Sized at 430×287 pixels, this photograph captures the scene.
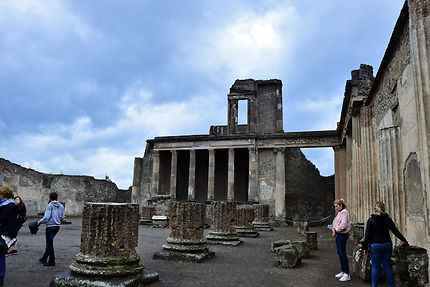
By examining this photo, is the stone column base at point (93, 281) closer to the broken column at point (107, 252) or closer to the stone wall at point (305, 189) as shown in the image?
the broken column at point (107, 252)

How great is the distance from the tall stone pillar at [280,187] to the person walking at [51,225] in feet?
54.1

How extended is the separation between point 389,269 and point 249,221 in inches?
334

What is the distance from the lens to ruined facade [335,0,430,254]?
5277mm

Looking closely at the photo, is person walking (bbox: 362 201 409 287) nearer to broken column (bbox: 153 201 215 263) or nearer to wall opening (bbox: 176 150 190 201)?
broken column (bbox: 153 201 215 263)

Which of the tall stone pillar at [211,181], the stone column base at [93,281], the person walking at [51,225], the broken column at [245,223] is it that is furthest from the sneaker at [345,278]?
the tall stone pillar at [211,181]

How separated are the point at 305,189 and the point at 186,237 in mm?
21248

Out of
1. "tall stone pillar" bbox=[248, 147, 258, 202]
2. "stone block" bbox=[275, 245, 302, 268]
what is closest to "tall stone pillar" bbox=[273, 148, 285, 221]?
"tall stone pillar" bbox=[248, 147, 258, 202]

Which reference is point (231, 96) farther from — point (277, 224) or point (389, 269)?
point (389, 269)

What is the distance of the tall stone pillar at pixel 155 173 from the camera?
947 inches

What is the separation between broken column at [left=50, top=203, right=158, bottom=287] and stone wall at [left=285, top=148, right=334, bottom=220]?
22.5 meters

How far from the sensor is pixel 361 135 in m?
11.9

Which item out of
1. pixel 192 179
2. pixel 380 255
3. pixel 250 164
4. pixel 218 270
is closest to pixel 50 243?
pixel 218 270

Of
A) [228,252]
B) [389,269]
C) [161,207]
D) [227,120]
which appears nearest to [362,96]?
[228,252]

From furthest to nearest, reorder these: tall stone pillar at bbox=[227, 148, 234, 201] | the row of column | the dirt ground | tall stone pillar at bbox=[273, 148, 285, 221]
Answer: tall stone pillar at bbox=[227, 148, 234, 201], the row of column, tall stone pillar at bbox=[273, 148, 285, 221], the dirt ground
